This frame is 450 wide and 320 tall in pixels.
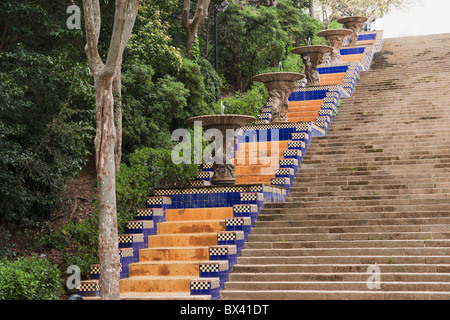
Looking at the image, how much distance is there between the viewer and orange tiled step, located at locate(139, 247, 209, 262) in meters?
10.1

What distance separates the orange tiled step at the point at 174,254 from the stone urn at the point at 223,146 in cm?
215

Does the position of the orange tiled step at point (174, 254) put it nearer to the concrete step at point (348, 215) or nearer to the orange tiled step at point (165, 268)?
the orange tiled step at point (165, 268)

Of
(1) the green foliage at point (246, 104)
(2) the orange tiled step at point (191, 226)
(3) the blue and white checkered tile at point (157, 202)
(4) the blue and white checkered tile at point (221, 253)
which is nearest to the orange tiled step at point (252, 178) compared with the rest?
(3) the blue and white checkered tile at point (157, 202)

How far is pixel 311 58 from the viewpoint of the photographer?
19.0 metres

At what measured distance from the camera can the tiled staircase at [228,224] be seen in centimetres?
934

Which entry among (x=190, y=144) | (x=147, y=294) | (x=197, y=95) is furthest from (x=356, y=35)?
(x=147, y=294)

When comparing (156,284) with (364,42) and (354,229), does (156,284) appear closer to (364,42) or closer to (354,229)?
(354,229)

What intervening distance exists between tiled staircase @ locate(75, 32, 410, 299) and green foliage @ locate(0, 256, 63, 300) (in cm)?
73

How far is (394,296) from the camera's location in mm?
8188

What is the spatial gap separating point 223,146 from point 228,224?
81.9 inches

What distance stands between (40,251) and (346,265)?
5561 millimetres

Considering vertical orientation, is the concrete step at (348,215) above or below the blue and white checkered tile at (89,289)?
above
